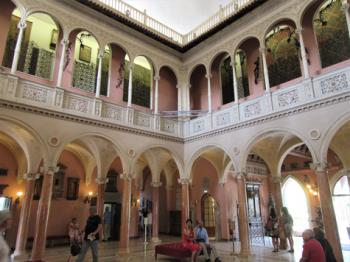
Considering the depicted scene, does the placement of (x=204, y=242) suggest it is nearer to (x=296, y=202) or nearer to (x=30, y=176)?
(x=30, y=176)

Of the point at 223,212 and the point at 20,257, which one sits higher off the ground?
the point at 223,212

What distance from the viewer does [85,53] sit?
12.4 metres

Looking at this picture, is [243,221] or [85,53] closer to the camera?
[243,221]

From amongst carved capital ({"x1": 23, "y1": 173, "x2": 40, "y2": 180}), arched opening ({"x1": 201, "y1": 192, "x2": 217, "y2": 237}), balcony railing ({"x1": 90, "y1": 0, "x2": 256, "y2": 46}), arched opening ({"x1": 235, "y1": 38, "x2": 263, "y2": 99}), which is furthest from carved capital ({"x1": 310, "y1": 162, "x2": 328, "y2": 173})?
carved capital ({"x1": 23, "y1": 173, "x2": 40, "y2": 180})

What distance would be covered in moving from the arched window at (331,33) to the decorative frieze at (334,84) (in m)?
1.59

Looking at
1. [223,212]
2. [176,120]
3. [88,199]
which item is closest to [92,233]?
[176,120]

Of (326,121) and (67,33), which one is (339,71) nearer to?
(326,121)

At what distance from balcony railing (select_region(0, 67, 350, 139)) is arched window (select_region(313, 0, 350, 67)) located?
1652mm

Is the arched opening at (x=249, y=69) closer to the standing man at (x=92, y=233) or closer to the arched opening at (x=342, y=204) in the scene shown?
the arched opening at (x=342, y=204)

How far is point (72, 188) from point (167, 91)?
7.09 meters

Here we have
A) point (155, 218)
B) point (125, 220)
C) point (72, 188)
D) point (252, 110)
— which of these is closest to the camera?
point (125, 220)

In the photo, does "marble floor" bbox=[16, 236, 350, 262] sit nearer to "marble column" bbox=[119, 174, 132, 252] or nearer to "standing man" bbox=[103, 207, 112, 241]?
"marble column" bbox=[119, 174, 132, 252]

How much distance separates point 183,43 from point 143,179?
9105 mm

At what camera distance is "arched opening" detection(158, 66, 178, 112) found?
46.7 feet
